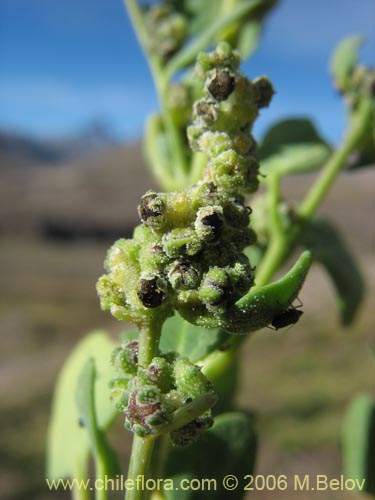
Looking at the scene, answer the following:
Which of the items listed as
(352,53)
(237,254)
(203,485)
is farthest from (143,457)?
(352,53)

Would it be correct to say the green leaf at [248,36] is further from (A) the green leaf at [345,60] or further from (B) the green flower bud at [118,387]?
(B) the green flower bud at [118,387]

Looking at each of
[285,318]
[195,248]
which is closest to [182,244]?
[195,248]

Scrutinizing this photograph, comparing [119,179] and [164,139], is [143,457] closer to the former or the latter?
[164,139]

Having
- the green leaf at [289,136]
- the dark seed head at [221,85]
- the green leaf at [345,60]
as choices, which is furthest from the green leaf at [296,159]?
the dark seed head at [221,85]

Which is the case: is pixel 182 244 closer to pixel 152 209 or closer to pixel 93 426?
pixel 152 209

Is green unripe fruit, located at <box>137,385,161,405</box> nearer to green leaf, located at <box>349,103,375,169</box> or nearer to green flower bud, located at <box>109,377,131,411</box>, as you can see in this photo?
green flower bud, located at <box>109,377,131,411</box>
